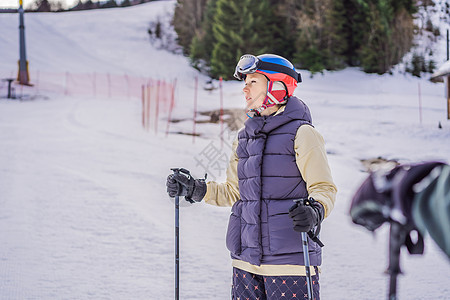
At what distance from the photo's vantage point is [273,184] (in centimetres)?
199

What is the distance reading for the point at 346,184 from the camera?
7809 millimetres

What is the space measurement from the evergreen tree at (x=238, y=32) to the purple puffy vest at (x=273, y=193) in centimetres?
2299

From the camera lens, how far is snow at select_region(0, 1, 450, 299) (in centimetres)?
390

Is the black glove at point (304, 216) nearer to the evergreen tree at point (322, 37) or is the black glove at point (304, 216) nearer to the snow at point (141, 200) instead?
the snow at point (141, 200)

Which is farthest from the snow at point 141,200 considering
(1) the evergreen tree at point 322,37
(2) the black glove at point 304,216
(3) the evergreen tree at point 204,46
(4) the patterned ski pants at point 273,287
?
(3) the evergreen tree at point 204,46

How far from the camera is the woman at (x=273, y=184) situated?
1.96m

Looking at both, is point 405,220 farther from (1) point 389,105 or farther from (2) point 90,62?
(2) point 90,62

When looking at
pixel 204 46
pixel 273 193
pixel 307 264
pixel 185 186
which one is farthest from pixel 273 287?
pixel 204 46

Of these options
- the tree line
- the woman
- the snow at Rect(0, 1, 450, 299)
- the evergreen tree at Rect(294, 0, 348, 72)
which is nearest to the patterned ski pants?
the woman

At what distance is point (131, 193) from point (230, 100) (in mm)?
12871

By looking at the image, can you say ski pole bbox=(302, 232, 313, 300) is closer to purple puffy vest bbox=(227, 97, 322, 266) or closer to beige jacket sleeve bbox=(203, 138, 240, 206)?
purple puffy vest bbox=(227, 97, 322, 266)

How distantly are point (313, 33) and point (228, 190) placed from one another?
23985 millimetres

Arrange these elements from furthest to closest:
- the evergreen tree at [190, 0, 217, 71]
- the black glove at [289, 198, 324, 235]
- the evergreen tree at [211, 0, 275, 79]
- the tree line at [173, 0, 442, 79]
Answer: the evergreen tree at [190, 0, 217, 71] < the evergreen tree at [211, 0, 275, 79] < the tree line at [173, 0, 442, 79] < the black glove at [289, 198, 324, 235]

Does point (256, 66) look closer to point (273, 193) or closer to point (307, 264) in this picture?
point (273, 193)
